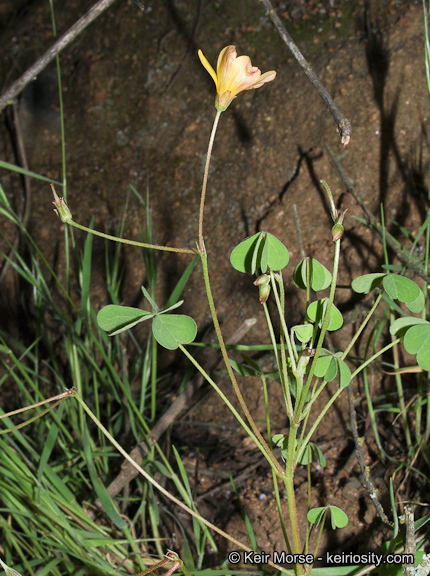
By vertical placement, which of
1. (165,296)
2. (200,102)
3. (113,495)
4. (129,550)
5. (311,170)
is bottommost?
(129,550)

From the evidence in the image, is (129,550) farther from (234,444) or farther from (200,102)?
(200,102)

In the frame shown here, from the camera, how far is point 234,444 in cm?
112

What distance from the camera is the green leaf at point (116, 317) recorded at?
0.54m

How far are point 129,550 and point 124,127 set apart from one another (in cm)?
131

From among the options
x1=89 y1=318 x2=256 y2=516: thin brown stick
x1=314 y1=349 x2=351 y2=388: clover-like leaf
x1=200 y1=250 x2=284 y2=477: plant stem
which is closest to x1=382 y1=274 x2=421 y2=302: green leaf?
x1=314 y1=349 x2=351 y2=388: clover-like leaf

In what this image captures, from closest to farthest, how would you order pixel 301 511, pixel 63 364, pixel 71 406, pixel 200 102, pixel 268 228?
pixel 301 511 < pixel 71 406 < pixel 268 228 < pixel 63 364 < pixel 200 102

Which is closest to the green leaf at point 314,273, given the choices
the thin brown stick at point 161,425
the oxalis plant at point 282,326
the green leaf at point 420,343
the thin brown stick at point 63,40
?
the oxalis plant at point 282,326

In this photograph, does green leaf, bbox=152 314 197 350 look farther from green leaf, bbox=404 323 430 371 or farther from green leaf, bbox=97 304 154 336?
green leaf, bbox=404 323 430 371

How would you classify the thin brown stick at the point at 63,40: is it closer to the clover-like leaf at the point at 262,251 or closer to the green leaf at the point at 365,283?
the clover-like leaf at the point at 262,251

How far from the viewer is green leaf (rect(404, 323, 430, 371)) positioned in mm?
560

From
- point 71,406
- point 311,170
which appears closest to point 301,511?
point 71,406

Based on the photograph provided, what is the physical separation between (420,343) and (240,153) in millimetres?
974

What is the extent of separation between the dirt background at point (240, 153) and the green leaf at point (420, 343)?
41cm

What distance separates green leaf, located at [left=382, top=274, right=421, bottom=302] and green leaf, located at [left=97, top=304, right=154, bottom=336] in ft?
0.92
